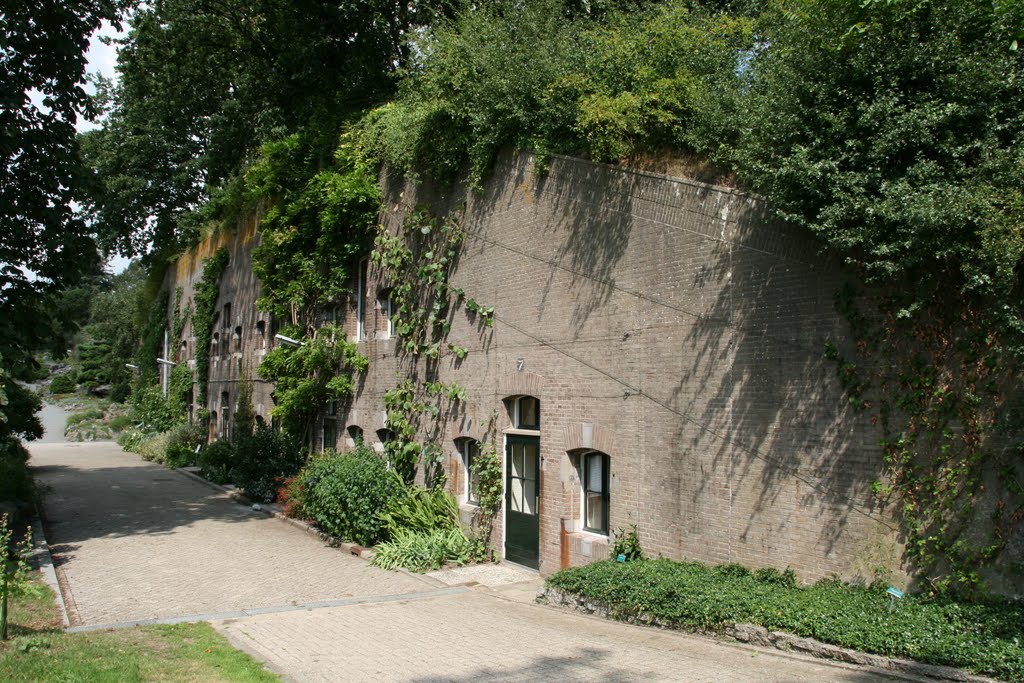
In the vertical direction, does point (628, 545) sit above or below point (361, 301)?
below

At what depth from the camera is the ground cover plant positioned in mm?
6895

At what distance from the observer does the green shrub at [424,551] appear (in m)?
13.9

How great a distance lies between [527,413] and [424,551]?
9.73 feet

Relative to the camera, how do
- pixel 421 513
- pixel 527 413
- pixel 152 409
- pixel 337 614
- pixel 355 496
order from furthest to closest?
pixel 152 409 → pixel 355 496 → pixel 421 513 → pixel 527 413 → pixel 337 614

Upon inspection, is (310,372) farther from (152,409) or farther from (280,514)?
(152,409)

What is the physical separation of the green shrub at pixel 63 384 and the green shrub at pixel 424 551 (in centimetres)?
7059

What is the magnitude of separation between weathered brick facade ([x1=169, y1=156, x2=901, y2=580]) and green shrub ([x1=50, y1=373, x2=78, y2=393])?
7100cm

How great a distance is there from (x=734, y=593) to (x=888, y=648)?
1.80m

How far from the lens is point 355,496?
15445 millimetres

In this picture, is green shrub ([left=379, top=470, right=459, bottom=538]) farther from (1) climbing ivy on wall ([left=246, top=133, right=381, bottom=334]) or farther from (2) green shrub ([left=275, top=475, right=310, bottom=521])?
(1) climbing ivy on wall ([left=246, top=133, right=381, bottom=334])

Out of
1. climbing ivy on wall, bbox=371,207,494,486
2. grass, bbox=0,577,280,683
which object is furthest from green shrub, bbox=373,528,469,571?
grass, bbox=0,577,280,683

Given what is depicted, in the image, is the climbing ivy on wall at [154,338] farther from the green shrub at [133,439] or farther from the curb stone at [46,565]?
the curb stone at [46,565]

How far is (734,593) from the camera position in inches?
345

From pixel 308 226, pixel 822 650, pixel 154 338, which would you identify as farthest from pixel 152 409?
pixel 822 650
